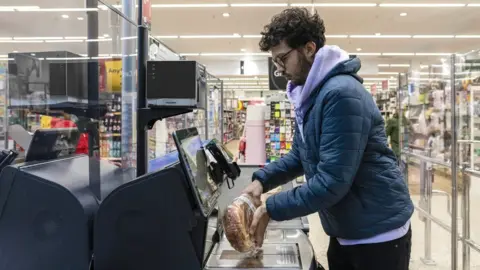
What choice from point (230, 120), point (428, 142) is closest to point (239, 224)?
point (428, 142)

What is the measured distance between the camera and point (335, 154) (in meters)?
Result: 1.13

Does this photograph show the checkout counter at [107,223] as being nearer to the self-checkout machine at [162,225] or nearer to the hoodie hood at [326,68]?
the self-checkout machine at [162,225]

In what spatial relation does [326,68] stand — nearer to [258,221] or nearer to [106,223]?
[258,221]

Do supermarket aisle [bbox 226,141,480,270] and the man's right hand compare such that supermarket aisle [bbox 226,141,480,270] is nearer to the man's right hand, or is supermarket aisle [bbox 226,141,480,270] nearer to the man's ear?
the man's right hand

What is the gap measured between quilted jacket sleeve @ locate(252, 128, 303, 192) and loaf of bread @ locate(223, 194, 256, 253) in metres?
0.27

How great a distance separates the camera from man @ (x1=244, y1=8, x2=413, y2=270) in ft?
3.76

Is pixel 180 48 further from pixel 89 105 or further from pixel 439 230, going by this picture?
pixel 89 105

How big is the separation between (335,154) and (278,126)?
6331 millimetres

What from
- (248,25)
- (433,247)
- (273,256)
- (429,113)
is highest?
(248,25)

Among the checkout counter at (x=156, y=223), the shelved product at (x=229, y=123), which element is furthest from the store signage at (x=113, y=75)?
the shelved product at (x=229, y=123)

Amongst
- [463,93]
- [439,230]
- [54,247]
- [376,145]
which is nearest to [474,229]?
[439,230]

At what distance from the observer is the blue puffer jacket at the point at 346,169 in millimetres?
1141

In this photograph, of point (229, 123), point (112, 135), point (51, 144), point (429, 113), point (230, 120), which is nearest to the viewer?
point (51, 144)

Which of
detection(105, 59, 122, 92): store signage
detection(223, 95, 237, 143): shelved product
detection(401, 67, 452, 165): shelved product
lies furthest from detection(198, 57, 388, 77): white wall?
detection(105, 59, 122, 92): store signage
